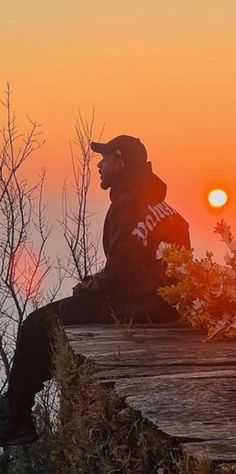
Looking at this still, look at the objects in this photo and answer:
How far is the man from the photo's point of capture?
641 centimetres

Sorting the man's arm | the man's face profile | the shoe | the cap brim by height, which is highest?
the cap brim

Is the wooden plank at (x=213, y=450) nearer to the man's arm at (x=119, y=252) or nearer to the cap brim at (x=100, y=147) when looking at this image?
the man's arm at (x=119, y=252)

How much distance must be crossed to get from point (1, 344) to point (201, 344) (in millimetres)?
7446

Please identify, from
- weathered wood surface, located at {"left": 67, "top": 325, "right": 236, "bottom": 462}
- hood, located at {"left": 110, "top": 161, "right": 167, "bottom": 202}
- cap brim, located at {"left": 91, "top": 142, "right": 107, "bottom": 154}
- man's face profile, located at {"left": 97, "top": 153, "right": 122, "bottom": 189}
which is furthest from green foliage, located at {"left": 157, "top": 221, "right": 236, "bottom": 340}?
cap brim, located at {"left": 91, "top": 142, "right": 107, "bottom": 154}

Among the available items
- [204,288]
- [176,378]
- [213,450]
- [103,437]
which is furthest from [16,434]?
[213,450]

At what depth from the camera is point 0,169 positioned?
1244 cm

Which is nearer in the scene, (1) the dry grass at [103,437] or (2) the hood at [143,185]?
(1) the dry grass at [103,437]

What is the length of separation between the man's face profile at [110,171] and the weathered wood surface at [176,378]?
1.27 meters

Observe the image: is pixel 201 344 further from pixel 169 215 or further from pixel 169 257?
pixel 169 215

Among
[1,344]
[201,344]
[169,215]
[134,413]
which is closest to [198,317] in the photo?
[201,344]

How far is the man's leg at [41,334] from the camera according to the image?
6.58 metres

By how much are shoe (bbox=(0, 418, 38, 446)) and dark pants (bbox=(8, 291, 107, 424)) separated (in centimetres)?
21

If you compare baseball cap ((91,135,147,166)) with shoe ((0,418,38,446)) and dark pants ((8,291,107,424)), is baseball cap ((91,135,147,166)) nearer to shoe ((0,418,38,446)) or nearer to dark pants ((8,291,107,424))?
dark pants ((8,291,107,424))

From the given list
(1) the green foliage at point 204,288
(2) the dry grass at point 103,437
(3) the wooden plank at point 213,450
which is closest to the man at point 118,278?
(1) the green foliage at point 204,288
